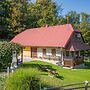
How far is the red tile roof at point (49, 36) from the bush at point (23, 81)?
25.0 meters

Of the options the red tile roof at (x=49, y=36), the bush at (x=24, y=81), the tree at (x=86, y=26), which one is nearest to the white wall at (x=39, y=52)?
the red tile roof at (x=49, y=36)

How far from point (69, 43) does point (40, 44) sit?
5.72 meters

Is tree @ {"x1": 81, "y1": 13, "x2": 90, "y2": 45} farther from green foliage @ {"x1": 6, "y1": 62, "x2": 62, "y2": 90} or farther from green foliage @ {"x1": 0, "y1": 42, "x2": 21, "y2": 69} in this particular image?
green foliage @ {"x1": 6, "y1": 62, "x2": 62, "y2": 90}

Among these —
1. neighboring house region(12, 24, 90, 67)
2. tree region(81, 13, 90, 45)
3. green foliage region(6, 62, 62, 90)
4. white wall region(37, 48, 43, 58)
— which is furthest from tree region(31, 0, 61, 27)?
green foliage region(6, 62, 62, 90)

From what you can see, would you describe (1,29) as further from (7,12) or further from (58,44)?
(58,44)

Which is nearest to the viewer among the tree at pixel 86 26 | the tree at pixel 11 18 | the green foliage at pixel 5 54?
the green foliage at pixel 5 54

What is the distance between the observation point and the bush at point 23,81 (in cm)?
1583

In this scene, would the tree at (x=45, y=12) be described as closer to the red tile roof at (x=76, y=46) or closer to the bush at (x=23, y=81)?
the red tile roof at (x=76, y=46)

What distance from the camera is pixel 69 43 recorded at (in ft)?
139

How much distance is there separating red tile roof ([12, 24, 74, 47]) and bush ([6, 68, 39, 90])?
983 inches

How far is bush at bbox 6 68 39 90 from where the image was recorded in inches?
623

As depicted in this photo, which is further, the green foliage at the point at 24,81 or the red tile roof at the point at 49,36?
the red tile roof at the point at 49,36

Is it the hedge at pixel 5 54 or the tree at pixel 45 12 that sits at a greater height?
the tree at pixel 45 12

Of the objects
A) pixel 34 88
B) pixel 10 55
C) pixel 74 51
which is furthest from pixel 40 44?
pixel 34 88
